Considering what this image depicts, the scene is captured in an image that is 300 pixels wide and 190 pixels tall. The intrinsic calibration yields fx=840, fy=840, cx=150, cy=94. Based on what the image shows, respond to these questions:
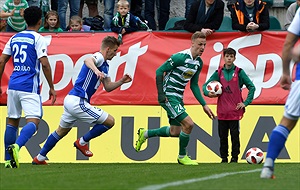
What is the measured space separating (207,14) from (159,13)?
2.19m

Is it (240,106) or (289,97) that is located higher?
(289,97)

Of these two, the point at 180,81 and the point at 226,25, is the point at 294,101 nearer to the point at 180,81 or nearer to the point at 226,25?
the point at 180,81

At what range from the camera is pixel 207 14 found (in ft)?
50.4

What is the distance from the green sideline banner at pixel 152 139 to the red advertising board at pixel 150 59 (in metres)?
0.22

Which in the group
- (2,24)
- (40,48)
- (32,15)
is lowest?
(2,24)

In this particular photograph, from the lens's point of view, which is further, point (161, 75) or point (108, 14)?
point (108, 14)

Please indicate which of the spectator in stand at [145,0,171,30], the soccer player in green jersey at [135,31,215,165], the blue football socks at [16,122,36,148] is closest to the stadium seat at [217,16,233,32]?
the spectator in stand at [145,0,171,30]

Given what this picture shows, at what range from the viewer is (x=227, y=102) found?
14281mm

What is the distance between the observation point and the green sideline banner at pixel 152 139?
15.0 meters

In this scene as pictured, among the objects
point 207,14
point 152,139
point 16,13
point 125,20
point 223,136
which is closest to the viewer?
point 223,136

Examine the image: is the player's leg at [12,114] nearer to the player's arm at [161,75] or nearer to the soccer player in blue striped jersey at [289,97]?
the player's arm at [161,75]

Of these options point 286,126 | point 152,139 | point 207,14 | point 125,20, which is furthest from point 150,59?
point 286,126

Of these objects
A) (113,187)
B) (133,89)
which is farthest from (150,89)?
(113,187)

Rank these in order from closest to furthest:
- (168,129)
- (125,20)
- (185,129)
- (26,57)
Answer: (26,57)
(185,129)
(168,129)
(125,20)
